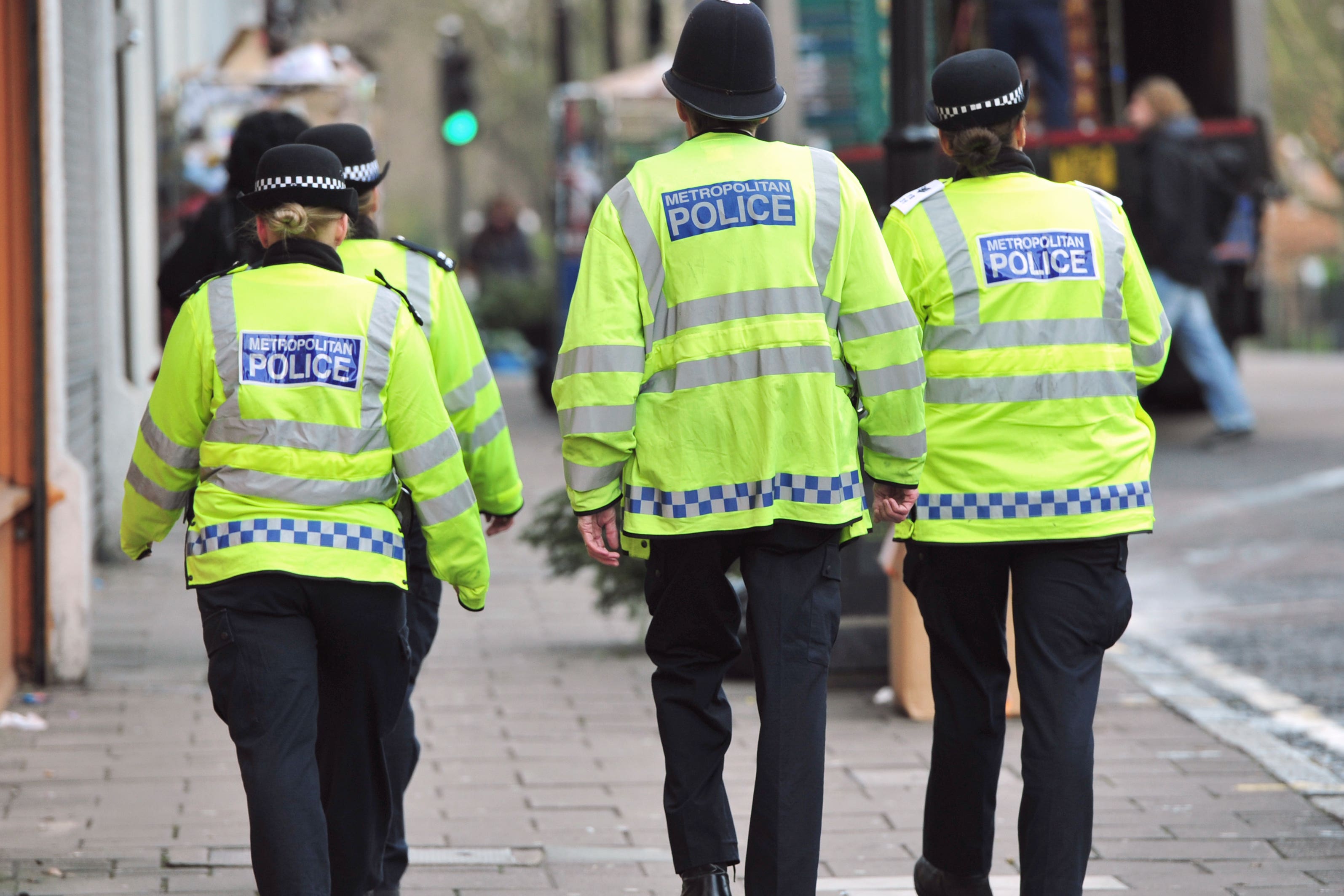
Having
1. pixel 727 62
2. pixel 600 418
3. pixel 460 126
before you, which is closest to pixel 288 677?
pixel 600 418

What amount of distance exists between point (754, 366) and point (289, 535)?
3.07 ft

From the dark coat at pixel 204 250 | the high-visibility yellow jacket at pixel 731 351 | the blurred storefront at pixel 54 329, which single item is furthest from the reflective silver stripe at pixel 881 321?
the dark coat at pixel 204 250

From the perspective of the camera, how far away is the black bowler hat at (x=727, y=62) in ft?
12.5

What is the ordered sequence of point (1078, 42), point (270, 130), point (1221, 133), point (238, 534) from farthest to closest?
point (1078, 42), point (1221, 133), point (270, 130), point (238, 534)

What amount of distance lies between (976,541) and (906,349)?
446 millimetres

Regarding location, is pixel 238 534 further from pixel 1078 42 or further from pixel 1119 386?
pixel 1078 42

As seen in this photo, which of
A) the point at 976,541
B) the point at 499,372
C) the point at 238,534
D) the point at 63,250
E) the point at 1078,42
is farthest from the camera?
the point at 499,372

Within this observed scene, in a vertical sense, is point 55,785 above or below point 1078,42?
below

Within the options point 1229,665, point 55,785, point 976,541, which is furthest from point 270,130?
point 1229,665

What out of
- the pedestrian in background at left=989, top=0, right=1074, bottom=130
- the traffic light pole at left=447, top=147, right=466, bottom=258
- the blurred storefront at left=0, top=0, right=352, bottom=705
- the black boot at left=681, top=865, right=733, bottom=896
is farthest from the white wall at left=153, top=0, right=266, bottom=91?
the black boot at left=681, top=865, right=733, bottom=896

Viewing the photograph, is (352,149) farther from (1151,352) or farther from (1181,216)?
(1181,216)

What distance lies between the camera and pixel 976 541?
3.93 meters

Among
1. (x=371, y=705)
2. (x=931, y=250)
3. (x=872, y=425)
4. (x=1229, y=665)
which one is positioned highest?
(x=931, y=250)

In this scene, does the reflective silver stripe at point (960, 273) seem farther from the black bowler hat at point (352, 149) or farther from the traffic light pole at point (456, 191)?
the traffic light pole at point (456, 191)
